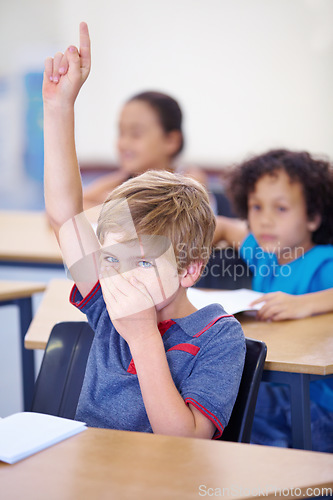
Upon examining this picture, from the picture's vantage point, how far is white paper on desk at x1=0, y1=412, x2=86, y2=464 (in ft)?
2.45

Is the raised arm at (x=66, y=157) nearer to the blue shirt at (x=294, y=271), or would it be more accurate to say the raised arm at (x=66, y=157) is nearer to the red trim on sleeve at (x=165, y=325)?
the red trim on sleeve at (x=165, y=325)

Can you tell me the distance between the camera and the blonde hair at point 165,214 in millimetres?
1007

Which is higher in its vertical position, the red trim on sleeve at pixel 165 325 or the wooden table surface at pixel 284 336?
the red trim on sleeve at pixel 165 325

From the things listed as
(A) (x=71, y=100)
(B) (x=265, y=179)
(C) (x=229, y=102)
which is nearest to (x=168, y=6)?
(C) (x=229, y=102)

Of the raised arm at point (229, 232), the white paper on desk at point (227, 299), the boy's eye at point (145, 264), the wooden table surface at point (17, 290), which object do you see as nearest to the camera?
the boy's eye at point (145, 264)

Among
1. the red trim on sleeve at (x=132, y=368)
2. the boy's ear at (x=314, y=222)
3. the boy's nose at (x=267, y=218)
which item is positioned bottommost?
the red trim on sleeve at (x=132, y=368)

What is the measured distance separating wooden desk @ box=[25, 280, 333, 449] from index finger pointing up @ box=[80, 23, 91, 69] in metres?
0.59

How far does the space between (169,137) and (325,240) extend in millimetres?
1320

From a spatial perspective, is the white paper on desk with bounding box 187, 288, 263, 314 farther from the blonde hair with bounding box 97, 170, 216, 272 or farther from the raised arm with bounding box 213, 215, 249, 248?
the raised arm with bounding box 213, 215, 249, 248

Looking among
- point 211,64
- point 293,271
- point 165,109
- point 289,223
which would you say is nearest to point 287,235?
point 289,223

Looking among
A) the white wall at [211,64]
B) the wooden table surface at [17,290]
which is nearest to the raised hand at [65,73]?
the wooden table surface at [17,290]

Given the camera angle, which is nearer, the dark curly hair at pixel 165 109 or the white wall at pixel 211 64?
the dark curly hair at pixel 165 109

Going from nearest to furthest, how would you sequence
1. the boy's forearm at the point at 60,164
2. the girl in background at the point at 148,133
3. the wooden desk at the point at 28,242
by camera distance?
the boy's forearm at the point at 60,164 < the wooden desk at the point at 28,242 < the girl in background at the point at 148,133

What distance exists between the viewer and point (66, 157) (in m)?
1.12
